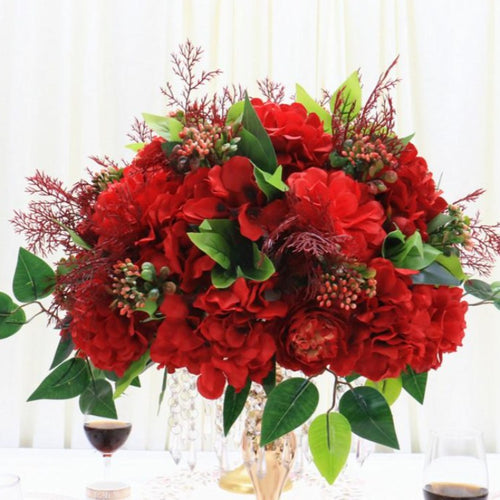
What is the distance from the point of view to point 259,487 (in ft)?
3.17

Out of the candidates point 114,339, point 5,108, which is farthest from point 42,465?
point 5,108

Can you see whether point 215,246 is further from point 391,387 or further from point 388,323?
point 391,387

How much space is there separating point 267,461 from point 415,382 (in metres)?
0.21

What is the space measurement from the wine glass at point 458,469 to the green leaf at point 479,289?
8.3 inches

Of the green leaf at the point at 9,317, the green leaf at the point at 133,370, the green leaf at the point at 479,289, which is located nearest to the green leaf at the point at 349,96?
the green leaf at the point at 479,289

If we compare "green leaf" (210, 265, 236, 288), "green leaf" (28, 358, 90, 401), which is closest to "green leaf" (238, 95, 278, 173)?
"green leaf" (210, 265, 236, 288)

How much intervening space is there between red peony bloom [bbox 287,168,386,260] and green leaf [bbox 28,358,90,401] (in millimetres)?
351

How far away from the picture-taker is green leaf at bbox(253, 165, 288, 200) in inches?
30.2

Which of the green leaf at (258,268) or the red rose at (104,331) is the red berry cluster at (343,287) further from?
the red rose at (104,331)

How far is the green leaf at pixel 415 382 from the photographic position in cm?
89

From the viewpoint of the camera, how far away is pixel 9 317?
954mm

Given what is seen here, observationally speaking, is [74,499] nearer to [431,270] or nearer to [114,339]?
[114,339]

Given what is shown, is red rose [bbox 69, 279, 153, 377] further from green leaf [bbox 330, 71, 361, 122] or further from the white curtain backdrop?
the white curtain backdrop

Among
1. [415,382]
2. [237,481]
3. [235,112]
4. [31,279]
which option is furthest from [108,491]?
[235,112]
